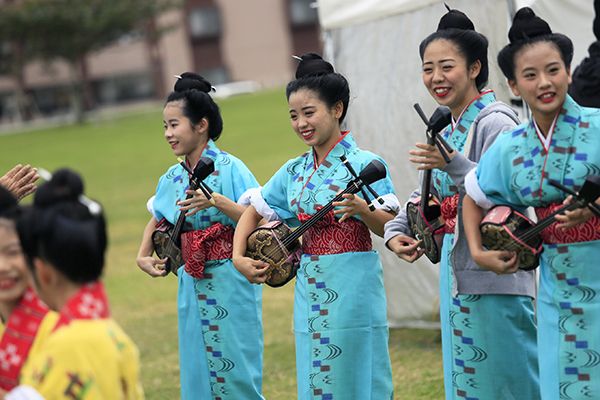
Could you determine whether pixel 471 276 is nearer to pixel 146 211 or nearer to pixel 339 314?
pixel 339 314

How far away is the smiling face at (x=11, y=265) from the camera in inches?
87.2

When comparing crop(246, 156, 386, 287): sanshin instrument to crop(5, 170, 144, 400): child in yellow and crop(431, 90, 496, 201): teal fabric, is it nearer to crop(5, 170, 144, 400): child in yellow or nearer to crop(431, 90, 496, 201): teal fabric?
crop(431, 90, 496, 201): teal fabric

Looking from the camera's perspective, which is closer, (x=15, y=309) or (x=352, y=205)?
(x=15, y=309)

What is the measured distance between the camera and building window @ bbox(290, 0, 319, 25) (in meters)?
46.9

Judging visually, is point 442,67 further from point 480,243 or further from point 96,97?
point 96,97

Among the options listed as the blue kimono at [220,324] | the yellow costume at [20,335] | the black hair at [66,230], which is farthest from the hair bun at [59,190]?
the blue kimono at [220,324]

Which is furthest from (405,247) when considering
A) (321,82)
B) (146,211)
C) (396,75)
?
(146,211)

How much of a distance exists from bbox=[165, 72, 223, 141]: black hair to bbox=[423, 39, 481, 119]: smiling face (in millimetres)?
1283

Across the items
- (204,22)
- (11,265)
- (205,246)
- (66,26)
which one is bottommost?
(205,246)

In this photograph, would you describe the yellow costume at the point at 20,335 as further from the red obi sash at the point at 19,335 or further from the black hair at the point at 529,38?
the black hair at the point at 529,38

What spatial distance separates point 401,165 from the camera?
5383 mm

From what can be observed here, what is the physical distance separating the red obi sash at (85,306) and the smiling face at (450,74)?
1.72 meters

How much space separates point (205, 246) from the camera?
12.4ft

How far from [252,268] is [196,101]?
985 millimetres
